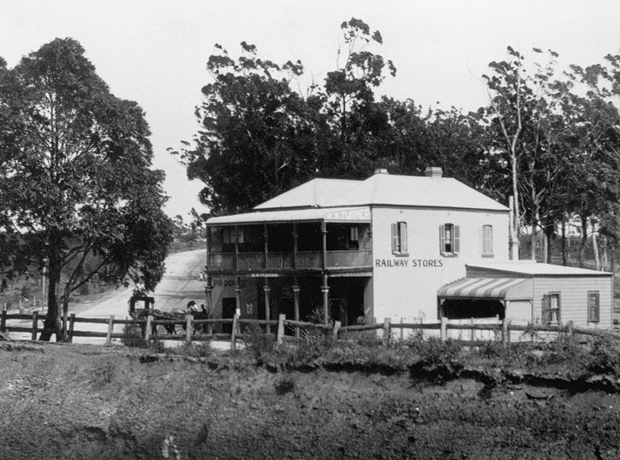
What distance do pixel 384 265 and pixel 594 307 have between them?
358 inches

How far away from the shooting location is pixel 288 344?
84.5 ft

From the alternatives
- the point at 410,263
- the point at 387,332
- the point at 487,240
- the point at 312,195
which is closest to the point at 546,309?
the point at 410,263

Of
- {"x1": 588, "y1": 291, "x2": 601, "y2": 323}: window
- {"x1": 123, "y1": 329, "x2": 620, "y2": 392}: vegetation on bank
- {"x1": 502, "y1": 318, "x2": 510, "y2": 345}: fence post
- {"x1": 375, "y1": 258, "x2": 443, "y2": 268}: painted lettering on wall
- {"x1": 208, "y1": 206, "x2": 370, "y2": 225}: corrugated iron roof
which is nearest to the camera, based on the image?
{"x1": 123, "y1": 329, "x2": 620, "y2": 392}: vegetation on bank

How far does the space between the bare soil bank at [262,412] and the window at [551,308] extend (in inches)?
562

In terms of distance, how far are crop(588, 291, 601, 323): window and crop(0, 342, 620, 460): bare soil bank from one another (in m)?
16.8

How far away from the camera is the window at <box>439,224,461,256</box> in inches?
1545

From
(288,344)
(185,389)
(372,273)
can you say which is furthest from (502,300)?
(185,389)

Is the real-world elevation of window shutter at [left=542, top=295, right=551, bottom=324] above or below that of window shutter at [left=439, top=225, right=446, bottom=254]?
below

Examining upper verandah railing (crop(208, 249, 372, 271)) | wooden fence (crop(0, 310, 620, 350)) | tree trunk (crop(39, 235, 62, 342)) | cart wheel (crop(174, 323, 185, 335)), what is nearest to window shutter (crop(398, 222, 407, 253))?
upper verandah railing (crop(208, 249, 372, 271))

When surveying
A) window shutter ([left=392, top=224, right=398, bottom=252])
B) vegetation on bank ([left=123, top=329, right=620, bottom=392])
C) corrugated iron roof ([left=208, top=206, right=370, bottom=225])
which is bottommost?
vegetation on bank ([left=123, top=329, right=620, bottom=392])

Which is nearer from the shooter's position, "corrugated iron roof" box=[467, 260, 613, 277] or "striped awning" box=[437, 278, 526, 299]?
"striped awning" box=[437, 278, 526, 299]

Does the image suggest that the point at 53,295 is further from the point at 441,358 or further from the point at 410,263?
the point at 441,358

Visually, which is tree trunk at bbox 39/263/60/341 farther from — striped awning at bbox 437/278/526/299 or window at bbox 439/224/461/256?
window at bbox 439/224/461/256

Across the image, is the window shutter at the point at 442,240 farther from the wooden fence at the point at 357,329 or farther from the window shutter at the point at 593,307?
the wooden fence at the point at 357,329
